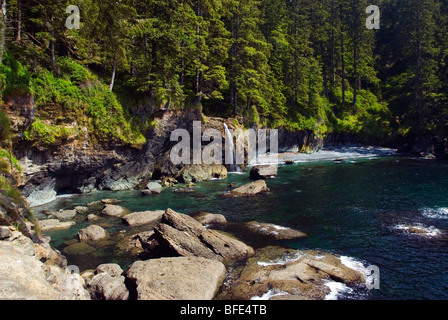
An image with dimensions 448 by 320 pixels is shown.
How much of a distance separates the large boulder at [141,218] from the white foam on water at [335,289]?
12.2 m

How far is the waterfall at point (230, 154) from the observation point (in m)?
39.0

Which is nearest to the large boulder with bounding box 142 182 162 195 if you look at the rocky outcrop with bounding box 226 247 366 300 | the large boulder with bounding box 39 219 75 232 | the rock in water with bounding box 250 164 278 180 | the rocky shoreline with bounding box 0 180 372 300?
the large boulder with bounding box 39 219 75 232

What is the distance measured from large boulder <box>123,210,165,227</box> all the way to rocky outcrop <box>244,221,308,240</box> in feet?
20.9

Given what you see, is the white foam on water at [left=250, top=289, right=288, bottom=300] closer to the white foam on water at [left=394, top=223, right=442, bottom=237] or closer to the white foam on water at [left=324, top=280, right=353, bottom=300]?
the white foam on water at [left=324, top=280, right=353, bottom=300]

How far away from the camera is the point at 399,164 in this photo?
42.6m

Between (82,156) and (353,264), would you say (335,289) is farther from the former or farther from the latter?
(82,156)

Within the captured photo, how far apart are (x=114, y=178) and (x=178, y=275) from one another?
67.5 ft

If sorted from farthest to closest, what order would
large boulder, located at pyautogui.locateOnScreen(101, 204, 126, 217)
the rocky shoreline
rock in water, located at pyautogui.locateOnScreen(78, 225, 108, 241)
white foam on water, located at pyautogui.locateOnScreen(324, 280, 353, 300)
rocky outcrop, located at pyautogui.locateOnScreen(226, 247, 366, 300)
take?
1. large boulder, located at pyautogui.locateOnScreen(101, 204, 126, 217)
2. rock in water, located at pyautogui.locateOnScreen(78, 225, 108, 241)
3. rocky outcrop, located at pyautogui.locateOnScreen(226, 247, 366, 300)
4. white foam on water, located at pyautogui.locateOnScreen(324, 280, 353, 300)
5. the rocky shoreline

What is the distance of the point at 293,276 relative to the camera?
1149 cm

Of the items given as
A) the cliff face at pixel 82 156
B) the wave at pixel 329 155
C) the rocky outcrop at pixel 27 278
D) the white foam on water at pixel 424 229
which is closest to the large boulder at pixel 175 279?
the rocky outcrop at pixel 27 278

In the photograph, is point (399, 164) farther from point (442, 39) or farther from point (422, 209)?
point (442, 39)

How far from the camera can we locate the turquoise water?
41.6 feet

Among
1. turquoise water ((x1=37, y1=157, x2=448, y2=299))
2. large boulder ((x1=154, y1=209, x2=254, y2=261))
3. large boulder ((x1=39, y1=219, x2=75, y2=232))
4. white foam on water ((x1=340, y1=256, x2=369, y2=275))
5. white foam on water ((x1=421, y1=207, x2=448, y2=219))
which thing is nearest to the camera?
white foam on water ((x1=340, y1=256, x2=369, y2=275))
